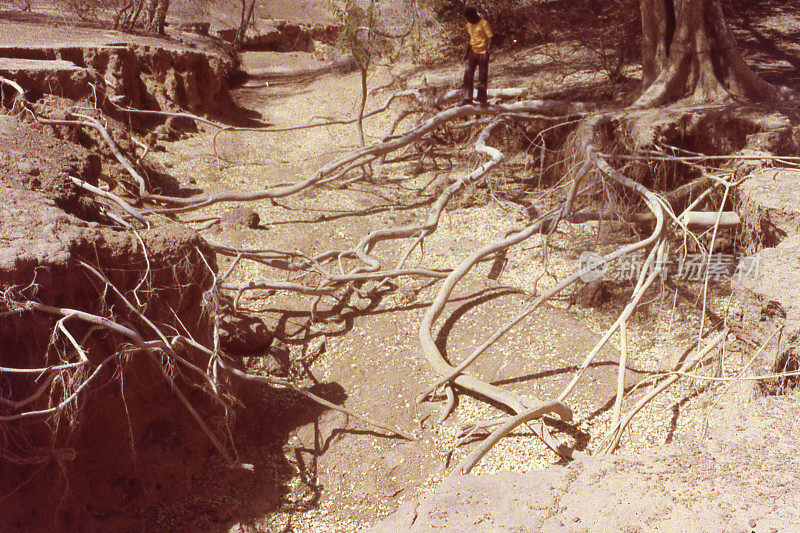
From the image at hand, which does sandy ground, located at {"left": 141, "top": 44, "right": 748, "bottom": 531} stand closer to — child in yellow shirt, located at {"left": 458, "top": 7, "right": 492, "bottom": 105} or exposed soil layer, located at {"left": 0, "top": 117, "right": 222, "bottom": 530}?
exposed soil layer, located at {"left": 0, "top": 117, "right": 222, "bottom": 530}

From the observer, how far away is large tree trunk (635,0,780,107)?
6.28m

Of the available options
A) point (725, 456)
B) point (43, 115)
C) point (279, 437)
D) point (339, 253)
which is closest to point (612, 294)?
point (339, 253)

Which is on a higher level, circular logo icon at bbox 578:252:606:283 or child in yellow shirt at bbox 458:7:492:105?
child in yellow shirt at bbox 458:7:492:105

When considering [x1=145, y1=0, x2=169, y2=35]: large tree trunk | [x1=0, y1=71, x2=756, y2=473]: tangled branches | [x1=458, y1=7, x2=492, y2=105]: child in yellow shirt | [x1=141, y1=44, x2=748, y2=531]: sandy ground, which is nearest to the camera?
[x1=0, y1=71, x2=756, y2=473]: tangled branches


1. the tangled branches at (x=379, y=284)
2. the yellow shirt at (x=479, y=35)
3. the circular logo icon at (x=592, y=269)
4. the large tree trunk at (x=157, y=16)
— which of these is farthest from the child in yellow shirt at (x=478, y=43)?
the large tree trunk at (x=157, y=16)

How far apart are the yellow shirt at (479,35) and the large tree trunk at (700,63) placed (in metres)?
1.59

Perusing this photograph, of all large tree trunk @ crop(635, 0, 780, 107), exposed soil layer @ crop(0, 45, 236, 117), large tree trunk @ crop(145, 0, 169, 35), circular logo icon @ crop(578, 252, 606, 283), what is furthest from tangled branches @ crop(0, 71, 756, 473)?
large tree trunk @ crop(145, 0, 169, 35)

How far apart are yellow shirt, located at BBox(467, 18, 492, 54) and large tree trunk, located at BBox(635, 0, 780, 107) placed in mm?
1592

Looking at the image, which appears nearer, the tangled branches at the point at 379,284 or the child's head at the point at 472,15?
the tangled branches at the point at 379,284

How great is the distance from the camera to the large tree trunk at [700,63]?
6.28 m

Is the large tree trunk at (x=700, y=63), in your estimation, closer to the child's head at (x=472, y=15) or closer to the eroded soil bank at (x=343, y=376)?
the eroded soil bank at (x=343, y=376)

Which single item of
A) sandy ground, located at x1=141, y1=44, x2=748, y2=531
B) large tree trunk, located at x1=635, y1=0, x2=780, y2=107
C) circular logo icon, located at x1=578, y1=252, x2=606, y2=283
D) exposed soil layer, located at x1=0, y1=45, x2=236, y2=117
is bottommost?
sandy ground, located at x1=141, y1=44, x2=748, y2=531

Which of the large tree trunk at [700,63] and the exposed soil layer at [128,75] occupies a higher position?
the large tree trunk at [700,63]

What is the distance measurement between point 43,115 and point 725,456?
621cm
